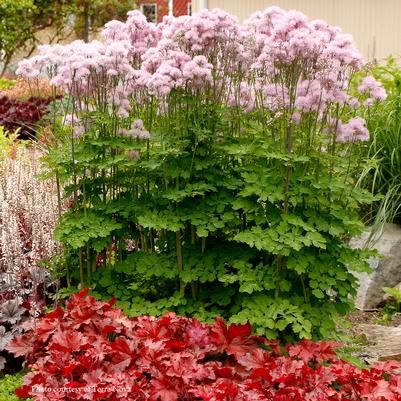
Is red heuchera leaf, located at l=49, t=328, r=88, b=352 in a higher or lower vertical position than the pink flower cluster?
lower

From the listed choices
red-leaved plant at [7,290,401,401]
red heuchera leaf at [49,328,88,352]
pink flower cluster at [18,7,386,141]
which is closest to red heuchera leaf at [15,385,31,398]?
red-leaved plant at [7,290,401,401]

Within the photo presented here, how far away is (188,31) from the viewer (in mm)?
4137

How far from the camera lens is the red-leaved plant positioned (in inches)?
137

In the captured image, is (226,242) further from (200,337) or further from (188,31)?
(188,31)

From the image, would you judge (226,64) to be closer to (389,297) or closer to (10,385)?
(10,385)

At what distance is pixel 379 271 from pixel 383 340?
1101 mm

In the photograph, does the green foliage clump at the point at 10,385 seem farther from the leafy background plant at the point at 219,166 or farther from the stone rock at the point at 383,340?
the stone rock at the point at 383,340

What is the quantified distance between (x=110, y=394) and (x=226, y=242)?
1.36m

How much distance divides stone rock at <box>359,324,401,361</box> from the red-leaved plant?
1.59ft

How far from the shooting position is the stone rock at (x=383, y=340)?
455cm

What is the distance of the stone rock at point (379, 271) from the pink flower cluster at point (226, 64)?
1.89 meters

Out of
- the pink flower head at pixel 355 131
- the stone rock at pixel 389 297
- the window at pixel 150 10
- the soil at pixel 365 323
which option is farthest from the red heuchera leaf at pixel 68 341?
the window at pixel 150 10

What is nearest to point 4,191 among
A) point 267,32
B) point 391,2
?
point 267,32

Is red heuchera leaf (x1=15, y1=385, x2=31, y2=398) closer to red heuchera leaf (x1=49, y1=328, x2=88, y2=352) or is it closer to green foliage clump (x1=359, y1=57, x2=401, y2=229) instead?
red heuchera leaf (x1=49, y1=328, x2=88, y2=352)
